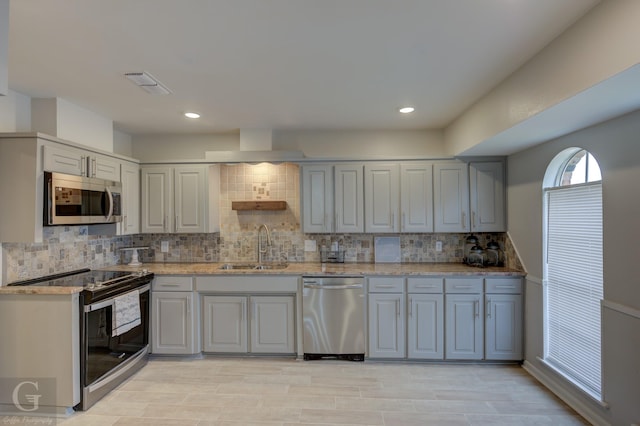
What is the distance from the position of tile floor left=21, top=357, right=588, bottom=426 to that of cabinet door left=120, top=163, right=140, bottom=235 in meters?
1.51

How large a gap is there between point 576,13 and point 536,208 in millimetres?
1830

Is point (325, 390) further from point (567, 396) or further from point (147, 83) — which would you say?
point (147, 83)

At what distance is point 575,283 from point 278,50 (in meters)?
2.86

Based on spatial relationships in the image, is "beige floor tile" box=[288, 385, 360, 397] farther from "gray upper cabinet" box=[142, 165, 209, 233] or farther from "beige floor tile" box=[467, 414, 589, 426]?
"gray upper cabinet" box=[142, 165, 209, 233]

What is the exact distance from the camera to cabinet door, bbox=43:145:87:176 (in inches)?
99.7

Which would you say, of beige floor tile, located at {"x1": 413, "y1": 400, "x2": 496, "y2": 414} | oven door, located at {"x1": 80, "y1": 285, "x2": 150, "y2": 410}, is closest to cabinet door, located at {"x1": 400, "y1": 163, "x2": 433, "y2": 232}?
beige floor tile, located at {"x1": 413, "y1": 400, "x2": 496, "y2": 414}

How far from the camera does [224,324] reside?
339 centimetres

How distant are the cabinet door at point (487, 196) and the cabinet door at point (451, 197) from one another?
0.24 feet

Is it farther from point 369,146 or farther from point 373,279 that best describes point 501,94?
point 373,279

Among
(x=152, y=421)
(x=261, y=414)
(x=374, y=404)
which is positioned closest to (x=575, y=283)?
(x=374, y=404)

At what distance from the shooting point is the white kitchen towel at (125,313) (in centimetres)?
276

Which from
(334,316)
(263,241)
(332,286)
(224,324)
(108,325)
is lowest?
(224,324)

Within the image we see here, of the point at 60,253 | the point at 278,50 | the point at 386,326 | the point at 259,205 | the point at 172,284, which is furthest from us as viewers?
the point at 259,205

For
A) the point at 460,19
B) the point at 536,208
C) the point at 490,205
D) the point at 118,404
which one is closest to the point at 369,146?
the point at 490,205
